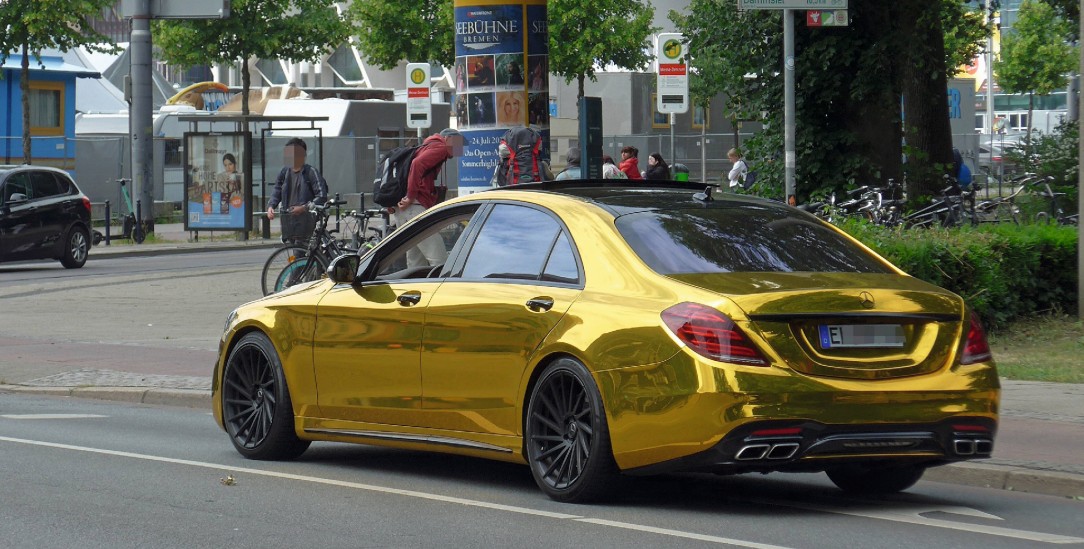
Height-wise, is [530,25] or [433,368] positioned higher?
[530,25]

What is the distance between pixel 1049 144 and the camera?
23000mm

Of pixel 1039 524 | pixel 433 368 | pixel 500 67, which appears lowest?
pixel 1039 524

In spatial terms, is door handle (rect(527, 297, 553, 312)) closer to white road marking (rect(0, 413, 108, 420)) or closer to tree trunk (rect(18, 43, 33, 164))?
white road marking (rect(0, 413, 108, 420))

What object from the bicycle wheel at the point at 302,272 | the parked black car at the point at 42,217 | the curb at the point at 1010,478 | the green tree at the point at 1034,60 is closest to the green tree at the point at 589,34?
the green tree at the point at 1034,60

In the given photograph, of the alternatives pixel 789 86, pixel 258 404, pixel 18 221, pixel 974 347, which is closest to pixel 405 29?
pixel 18 221

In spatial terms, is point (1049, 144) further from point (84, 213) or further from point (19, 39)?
point (19, 39)

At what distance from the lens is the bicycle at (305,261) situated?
18.3 meters

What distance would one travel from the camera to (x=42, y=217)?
91.7 feet

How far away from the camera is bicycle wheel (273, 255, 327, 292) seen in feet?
60.2

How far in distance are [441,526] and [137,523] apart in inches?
51.5

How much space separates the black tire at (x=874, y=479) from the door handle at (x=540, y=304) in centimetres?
164

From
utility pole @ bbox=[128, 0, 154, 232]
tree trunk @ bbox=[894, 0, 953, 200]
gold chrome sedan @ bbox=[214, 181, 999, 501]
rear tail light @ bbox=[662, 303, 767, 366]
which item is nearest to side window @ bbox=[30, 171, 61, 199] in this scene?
utility pole @ bbox=[128, 0, 154, 232]

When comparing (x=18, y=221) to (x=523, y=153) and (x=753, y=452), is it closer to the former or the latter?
(x=523, y=153)

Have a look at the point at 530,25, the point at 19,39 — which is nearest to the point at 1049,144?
the point at 530,25
